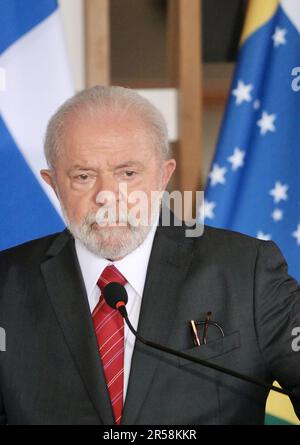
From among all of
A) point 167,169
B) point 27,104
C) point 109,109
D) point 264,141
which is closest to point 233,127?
point 264,141

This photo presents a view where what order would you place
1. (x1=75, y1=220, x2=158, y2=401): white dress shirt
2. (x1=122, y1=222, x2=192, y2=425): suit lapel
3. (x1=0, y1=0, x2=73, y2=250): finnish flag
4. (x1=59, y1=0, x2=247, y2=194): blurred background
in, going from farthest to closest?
(x1=59, y1=0, x2=247, y2=194): blurred background
(x1=0, y1=0, x2=73, y2=250): finnish flag
(x1=75, y1=220, x2=158, y2=401): white dress shirt
(x1=122, y1=222, x2=192, y2=425): suit lapel

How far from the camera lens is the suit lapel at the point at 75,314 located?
132 cm

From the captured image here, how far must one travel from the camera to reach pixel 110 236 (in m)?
1.39

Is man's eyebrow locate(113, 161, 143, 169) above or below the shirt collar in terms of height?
above

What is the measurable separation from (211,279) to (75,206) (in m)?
0.27

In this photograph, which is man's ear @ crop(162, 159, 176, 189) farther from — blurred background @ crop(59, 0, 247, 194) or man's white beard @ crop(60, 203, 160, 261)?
blurred background @ crop(59, 0, 247, 194)

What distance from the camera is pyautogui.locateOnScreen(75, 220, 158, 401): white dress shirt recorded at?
1.41m

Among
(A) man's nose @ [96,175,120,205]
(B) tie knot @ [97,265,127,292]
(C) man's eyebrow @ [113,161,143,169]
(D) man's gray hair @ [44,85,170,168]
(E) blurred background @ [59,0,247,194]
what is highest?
(E) blurred background @ [59,0,247,194]

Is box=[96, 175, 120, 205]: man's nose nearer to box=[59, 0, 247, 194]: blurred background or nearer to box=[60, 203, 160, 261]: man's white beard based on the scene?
box=[60, 203, 160, 261]: man's white beard

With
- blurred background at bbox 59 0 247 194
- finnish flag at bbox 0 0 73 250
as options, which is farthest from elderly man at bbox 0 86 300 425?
blurred background at bbox 59 0 247 194

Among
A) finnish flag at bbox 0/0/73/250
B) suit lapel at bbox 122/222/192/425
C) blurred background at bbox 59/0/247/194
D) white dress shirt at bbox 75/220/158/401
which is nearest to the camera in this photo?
suit lapel at bbox 122/222/192/425

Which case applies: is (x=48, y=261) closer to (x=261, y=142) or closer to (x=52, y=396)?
(x=52, y=396)

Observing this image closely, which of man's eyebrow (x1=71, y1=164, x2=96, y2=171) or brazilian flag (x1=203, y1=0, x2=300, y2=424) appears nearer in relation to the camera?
man's eyebrow (x1=71, y1=164, x2=96, y2=171)

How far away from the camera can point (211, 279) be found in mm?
1423
